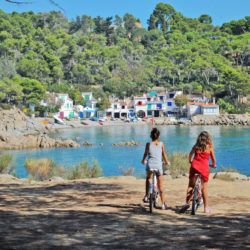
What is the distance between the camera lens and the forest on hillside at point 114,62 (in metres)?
88.2

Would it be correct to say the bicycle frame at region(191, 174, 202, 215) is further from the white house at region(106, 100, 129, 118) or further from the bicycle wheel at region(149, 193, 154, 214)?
the white house at region(106, 100, 129, 118)

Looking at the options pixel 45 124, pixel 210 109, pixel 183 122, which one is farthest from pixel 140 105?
pixel 45 124

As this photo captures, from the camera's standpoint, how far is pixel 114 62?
345 ft

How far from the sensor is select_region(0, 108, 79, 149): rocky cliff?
46031mm

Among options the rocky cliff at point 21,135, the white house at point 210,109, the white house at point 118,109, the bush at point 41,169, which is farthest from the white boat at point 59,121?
the bush at point 41,169

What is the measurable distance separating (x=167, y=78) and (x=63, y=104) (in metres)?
26.4

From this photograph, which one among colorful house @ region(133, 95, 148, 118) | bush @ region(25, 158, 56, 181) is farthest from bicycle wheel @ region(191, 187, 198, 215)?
colorful house @ region(133, 95, 148, 118)

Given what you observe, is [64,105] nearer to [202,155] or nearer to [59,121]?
[59,121]

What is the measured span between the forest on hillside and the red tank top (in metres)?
69.5

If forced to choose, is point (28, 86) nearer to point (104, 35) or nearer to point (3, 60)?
point (3, 60)

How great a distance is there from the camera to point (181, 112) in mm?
89312

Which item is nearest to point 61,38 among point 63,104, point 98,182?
point 63,104

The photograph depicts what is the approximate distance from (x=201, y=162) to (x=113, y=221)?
146cm

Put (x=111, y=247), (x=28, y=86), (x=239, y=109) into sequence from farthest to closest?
(x=239, y=109) → (x=28, y=86) → (x=111, y=247)
